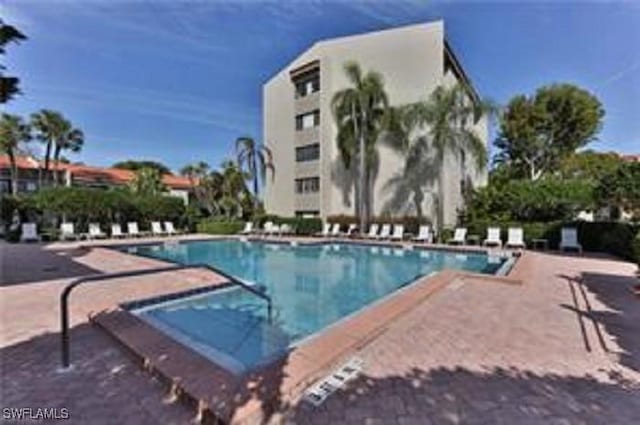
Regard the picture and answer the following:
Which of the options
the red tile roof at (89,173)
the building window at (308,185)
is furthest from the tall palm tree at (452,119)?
the red tile roof at (89,173)

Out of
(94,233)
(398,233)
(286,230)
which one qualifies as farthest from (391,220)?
(94,233)

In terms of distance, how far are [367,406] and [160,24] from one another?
47.6 ft

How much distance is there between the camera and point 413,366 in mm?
4883

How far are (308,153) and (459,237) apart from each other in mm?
14279

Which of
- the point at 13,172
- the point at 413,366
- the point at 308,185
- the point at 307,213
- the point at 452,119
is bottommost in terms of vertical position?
the point at 413,366

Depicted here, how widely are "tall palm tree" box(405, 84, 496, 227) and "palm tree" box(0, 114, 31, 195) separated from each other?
35852 mm

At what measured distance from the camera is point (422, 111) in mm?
23297

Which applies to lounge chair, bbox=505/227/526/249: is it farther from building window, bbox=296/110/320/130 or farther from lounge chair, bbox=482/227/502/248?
building window, bbox=296/110/320/130

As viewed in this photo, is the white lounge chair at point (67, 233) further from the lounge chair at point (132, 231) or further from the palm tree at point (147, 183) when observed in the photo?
the palm tree at point (147, 183)

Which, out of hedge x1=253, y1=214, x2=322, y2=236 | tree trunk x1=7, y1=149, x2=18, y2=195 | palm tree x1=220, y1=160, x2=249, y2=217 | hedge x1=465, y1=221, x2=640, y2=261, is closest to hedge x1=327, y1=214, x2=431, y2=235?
hedge x1=253, y1=214, x2=322, y2=236

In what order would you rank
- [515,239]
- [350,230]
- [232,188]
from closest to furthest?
[515,239] < [350,230] < [232,188]

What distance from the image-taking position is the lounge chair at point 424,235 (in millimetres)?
22344

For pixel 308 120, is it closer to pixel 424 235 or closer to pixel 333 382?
pixel 424 235

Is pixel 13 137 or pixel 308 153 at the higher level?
pixel 13 137
